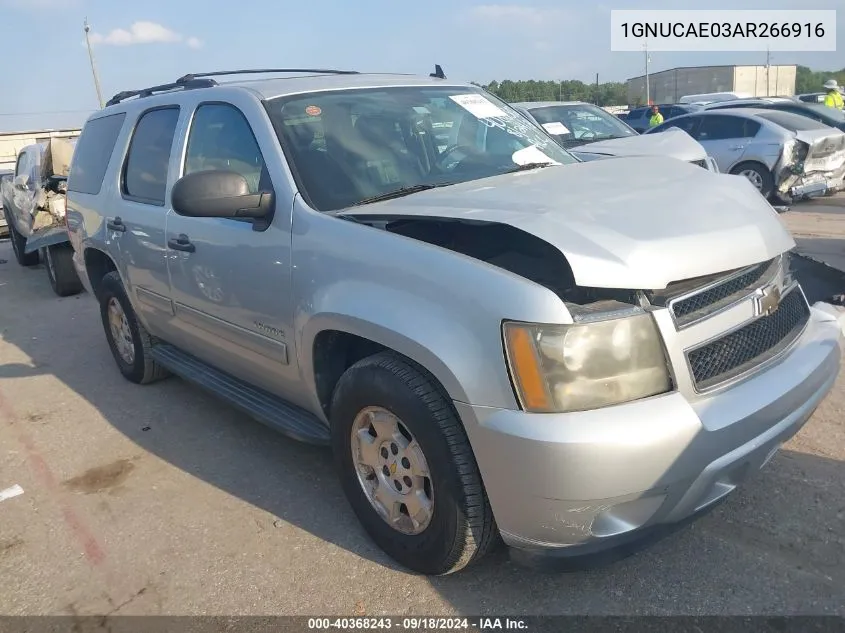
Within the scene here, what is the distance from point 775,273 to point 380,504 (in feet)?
5.80

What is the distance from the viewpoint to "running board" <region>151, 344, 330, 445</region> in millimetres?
3242

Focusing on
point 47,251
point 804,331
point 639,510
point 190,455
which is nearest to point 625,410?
point 639,510

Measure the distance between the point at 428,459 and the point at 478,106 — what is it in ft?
7.14

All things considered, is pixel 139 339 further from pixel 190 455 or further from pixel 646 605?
pixel 646 605

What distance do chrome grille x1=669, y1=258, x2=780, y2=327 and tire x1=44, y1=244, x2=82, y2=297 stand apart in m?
7.86

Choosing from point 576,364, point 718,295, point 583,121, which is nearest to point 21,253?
point 583,121

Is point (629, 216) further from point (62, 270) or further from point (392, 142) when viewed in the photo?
point (62, 270)

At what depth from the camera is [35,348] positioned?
6633 millimetres

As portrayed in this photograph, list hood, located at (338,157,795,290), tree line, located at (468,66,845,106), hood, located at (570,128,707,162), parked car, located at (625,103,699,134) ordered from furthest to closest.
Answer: tree line, located at (468,66,845,106) → parked car, located at (625,103,699,134) → hood, located at (570,128,707,162) → hood, located at (338,157,795,290)

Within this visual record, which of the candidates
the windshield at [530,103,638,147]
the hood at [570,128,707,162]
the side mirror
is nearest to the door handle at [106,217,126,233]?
the side mirror

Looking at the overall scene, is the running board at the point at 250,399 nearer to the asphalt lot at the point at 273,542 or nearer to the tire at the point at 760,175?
the asphalt lot at the point at 273,542

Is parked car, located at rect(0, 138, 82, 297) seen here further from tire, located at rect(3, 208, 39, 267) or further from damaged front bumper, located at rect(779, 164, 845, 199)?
damaged front bumper, located at rect(779, 164, 845, 199)

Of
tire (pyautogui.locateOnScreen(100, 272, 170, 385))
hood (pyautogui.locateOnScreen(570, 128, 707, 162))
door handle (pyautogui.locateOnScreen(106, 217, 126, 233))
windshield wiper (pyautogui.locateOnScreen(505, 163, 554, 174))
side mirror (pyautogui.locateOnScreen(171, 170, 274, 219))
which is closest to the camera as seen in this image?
side mirror (pyautogui.locateOnScreen(171, 170, 274, 219))

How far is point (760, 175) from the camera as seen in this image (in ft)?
36.2
